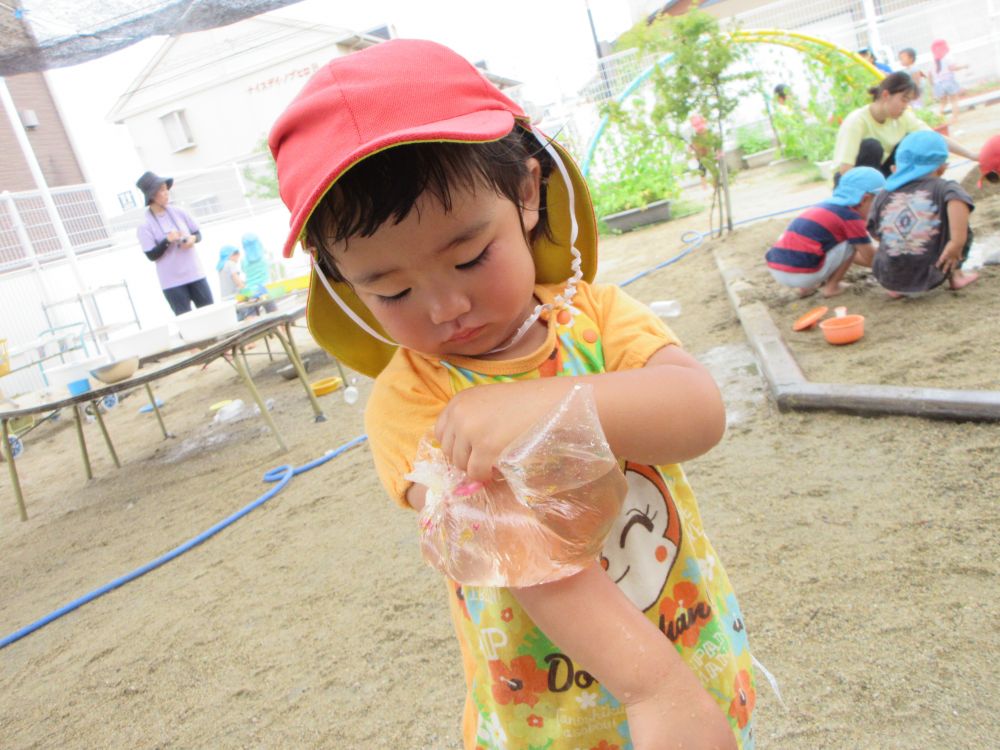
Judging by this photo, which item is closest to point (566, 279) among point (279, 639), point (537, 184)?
point (537, 184)

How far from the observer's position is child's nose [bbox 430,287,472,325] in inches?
36.2

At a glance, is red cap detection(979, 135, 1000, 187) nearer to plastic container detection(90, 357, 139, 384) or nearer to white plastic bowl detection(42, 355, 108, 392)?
plastic container detection(90, 357, 139, 384)

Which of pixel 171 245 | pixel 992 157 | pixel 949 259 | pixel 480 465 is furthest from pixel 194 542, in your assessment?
pixel 992 157

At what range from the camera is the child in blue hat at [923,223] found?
4.10 meters

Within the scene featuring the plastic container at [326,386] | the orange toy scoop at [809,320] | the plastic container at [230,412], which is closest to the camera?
the orange toy scoop at [809,320]

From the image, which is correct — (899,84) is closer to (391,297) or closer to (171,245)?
(391,297)

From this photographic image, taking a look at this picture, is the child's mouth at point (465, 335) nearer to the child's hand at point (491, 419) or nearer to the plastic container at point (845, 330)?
the child's hand at point (491, 419)

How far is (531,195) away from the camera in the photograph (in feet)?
3.65

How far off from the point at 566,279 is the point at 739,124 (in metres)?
17.4

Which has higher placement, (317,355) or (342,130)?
(342,130)

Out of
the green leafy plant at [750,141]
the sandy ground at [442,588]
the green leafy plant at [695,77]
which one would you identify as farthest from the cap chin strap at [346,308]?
the green leafy plant at [750,141]

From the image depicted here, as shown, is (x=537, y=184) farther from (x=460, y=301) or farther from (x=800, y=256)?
(x=800, y=256)

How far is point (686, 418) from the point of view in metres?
0.88

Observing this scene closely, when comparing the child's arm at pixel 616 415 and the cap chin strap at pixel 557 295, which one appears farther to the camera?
the cap chin strap at pixel 557 295
